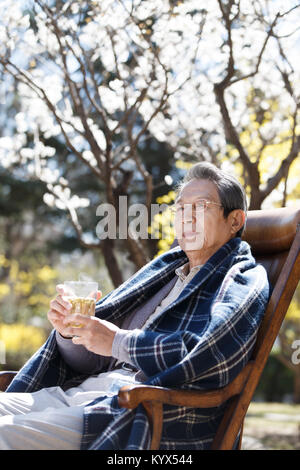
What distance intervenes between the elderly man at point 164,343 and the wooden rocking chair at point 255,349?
41 millimetres

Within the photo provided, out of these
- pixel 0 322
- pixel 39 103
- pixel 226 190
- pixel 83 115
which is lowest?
pixel 0 322

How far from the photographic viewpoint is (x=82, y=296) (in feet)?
7.38

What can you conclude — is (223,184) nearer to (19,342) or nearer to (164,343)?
(164,343)

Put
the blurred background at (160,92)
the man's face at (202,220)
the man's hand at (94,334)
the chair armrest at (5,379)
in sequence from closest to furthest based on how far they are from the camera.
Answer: the man's hand at (94,334) < the man's face at (202,220) < the chair armrest at (5,379) < the blurred background at (160,92)

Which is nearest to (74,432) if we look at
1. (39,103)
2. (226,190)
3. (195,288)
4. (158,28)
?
(195,288)

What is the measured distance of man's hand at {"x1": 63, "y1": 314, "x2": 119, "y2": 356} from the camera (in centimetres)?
217

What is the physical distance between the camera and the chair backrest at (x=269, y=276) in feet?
7.13

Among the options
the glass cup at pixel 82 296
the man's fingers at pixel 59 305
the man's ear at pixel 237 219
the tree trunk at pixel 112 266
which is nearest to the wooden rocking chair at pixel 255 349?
the man's ear at pixel 237 219

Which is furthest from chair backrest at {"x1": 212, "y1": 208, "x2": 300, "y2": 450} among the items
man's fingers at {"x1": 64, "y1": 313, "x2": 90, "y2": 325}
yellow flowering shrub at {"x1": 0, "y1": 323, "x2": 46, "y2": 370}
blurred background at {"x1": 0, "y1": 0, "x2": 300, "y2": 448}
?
yellow flowering shrub at {"x1": 0, "y1": 323, "x2": 46, "y2": 370}

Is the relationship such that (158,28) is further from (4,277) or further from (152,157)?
(4,277)

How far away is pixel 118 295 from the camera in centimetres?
285

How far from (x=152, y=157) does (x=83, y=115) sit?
7203mm

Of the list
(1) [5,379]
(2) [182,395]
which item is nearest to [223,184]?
(2) [182,395]

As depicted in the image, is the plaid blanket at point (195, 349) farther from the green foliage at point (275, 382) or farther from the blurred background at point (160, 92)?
the green foliage at point (275, 382)
